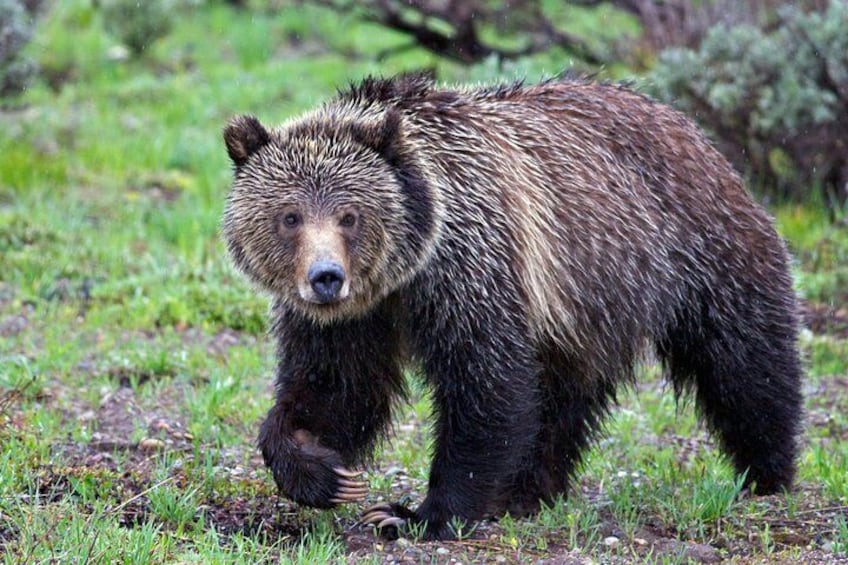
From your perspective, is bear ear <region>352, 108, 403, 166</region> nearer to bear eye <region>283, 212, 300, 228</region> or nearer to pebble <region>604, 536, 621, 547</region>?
bear eye <region>283, 212, 300, 228</region>

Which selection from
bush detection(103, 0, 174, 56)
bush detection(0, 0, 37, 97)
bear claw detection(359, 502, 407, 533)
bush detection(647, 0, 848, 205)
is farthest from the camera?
bush detection(103, 0, 174, 56)

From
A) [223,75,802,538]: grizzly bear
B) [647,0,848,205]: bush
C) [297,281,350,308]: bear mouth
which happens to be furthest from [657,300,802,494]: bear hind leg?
[647,0,848,205]: bush

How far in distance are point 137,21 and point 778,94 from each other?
272 inches

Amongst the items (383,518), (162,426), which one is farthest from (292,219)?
(162,426)

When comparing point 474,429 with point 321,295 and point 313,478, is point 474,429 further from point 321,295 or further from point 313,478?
point 321,295

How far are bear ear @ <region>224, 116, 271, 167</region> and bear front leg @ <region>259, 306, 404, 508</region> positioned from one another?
634 mm

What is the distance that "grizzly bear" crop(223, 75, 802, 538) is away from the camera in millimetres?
5227

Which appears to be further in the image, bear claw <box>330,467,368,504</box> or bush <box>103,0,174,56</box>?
bush <box>103,0,174,56</box>

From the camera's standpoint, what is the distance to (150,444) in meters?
6.25

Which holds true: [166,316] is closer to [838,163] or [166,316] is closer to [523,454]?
[523,454]

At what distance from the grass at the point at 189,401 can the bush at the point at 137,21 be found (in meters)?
0.91

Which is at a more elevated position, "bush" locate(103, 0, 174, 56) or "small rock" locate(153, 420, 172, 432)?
"bush" locate(103, 0, 174, 56)

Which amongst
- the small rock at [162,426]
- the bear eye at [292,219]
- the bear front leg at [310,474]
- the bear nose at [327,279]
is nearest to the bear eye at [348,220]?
the bear eye at [292,219]

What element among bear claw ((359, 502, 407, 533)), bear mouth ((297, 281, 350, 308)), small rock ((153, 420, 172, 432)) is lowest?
small rock ((153, 420, 172, 432))
